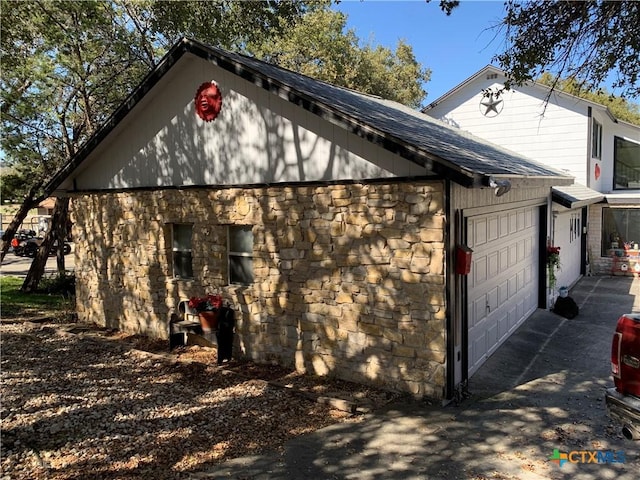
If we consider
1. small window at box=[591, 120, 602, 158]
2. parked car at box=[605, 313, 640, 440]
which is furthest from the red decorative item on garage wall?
small window at box=[591, 120, 602, 158]

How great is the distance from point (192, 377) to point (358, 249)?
3.45 meters

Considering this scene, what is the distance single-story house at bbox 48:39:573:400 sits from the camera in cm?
680

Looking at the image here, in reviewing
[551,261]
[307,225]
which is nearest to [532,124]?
[551,261]

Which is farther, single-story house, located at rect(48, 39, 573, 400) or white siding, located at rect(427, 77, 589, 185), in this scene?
white siding, located at rect(427, 77, 589, 185)

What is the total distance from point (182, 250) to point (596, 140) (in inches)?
621

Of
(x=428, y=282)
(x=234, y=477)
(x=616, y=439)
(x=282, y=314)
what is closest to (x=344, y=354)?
(x=282, y=314)

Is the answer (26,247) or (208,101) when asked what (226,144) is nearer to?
(208,101)

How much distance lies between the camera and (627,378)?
15.1 ft

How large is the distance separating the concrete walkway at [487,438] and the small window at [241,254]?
12.0ft

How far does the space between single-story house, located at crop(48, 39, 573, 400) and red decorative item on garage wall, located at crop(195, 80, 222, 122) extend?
3cm

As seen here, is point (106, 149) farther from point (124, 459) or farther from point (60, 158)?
point (60, 158)

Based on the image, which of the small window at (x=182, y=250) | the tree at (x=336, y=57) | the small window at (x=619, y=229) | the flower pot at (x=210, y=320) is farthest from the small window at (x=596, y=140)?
the flower pot at (x=210, y=320)

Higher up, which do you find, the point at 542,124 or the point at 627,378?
the point at 542,124

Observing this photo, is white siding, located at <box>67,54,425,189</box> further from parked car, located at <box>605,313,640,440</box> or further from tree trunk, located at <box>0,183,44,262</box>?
tree trunk, located at <box>0,183,44,262</box>
